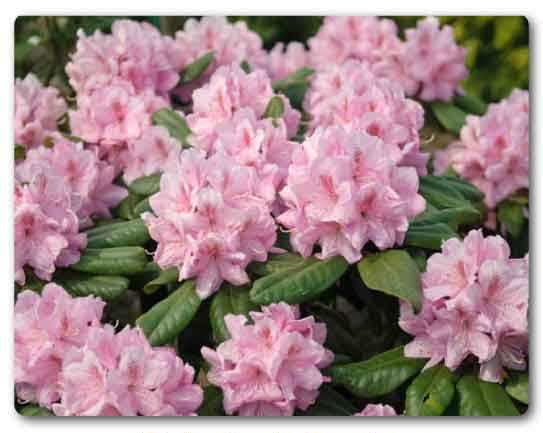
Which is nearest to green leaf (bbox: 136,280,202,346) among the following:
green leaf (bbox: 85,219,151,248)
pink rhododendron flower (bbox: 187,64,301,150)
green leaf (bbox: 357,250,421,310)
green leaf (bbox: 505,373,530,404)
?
green leaf (bbox: 85,219,151,248)

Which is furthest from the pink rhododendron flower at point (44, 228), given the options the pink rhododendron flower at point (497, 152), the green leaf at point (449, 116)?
the green leaf at point (449, 116)

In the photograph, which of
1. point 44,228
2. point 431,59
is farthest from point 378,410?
point 431,59

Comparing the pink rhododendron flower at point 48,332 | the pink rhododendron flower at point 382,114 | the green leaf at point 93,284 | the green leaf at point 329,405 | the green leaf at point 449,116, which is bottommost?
the green leaf at point 329,405

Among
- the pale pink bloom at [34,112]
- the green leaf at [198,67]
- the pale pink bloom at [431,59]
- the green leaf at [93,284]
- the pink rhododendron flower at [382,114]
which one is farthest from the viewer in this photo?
the pale pink bloom at [431,59]

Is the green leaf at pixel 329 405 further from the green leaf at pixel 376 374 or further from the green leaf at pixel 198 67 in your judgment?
the green leaf at pixel 198 67

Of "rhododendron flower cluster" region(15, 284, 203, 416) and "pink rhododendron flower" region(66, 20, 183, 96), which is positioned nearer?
"rhododendron flower cluster" region(15, 284, 203, 416)

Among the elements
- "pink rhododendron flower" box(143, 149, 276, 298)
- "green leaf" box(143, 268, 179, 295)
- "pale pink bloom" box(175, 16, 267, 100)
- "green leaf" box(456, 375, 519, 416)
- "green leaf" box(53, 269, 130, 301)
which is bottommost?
"green leaf" box(456, 375, 519, 416)

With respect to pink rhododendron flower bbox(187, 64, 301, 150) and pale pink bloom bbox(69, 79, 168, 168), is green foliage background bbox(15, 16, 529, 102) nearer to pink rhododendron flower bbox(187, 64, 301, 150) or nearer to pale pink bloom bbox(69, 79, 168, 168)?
pale pink bloom bbox(69, 79, 168, 168)
